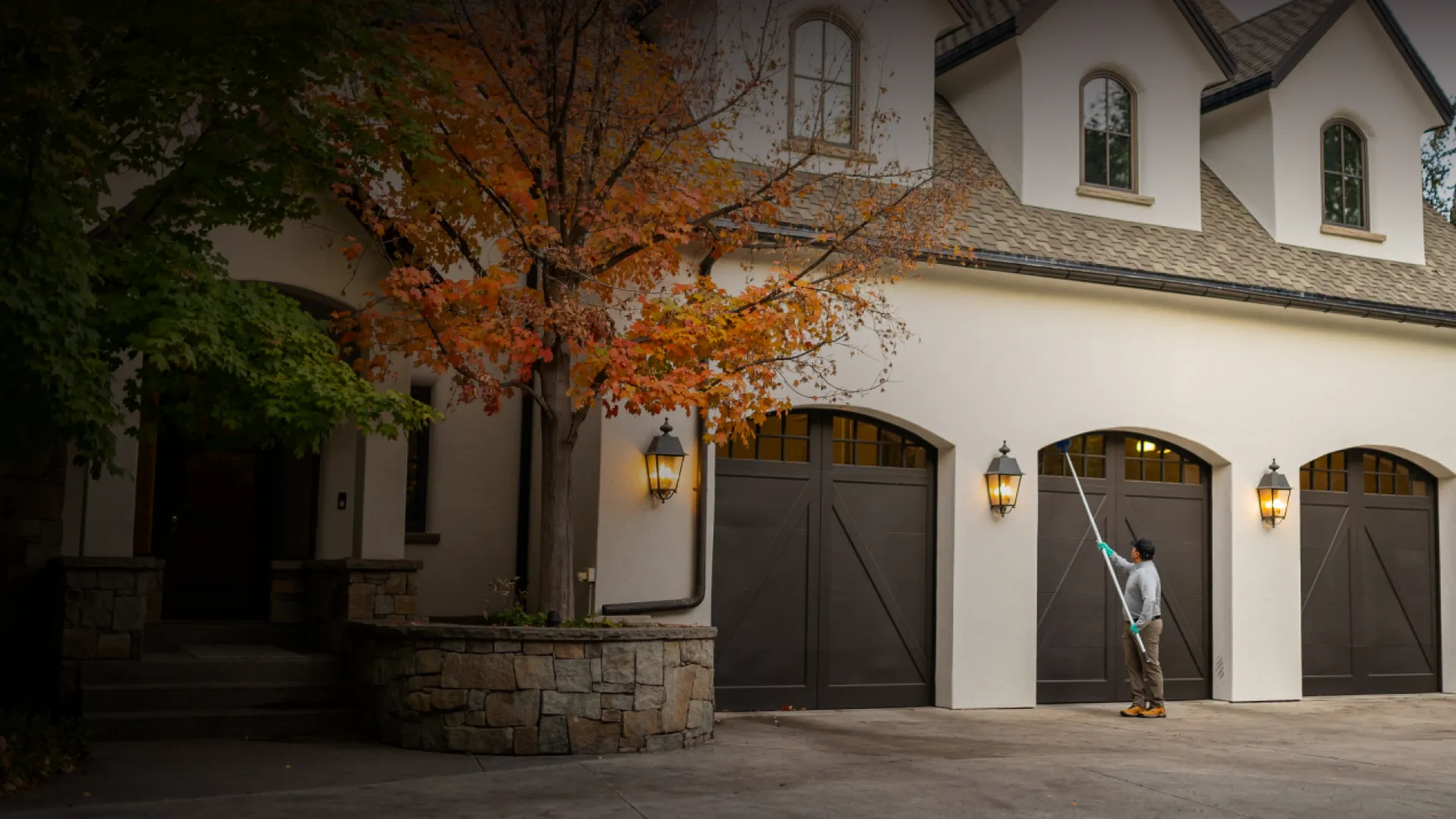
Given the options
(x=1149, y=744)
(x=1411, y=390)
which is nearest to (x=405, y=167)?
(x=1149, y=744)

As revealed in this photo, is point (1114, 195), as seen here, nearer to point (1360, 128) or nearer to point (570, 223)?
point (1360, 128)

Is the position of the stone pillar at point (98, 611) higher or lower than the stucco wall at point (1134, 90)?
lower

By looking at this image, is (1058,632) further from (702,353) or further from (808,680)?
(702,353)

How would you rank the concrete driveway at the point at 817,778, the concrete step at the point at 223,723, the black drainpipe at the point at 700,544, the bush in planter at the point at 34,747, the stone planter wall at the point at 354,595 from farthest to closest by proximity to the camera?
the black drainpipe at the point at 700,544 → the stone planter wall at the point at 354,595 → the concrete step at the point at 223,723 → the bush in planter at the point at 34,747 → the concrete driveway at the point at 817,778

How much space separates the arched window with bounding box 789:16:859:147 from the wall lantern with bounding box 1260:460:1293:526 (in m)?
5.95

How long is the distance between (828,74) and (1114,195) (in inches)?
142

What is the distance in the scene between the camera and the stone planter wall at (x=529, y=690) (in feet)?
32.1

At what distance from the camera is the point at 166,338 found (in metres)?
8.46

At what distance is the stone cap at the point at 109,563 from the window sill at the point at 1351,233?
13.4 meters

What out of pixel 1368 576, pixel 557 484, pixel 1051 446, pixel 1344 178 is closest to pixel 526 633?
pixel 557 484

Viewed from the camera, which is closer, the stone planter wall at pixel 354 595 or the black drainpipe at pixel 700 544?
the stone planter wall at pixel 354 595

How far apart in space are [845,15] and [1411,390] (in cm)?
815

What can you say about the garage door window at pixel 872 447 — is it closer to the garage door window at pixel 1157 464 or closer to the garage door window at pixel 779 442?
the garage door window at pixel 779 442

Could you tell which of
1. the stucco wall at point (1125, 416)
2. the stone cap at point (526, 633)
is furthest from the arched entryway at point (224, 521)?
the stone cap at point (526, 633)
